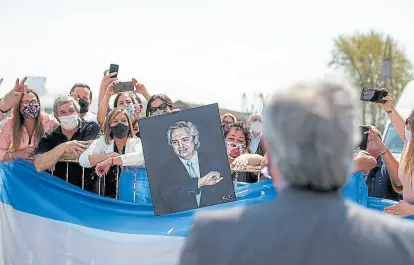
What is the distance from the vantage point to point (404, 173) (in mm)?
4270

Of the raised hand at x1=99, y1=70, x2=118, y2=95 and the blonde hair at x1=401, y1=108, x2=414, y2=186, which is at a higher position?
the raised hand at x1=99, y1=70, x2=118, y2=95

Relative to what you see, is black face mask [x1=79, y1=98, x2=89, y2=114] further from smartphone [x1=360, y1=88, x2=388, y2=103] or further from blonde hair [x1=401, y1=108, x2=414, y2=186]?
blonde hair [x1=401, y1=108, x2=414, y2=186]

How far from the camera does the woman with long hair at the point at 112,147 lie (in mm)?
5117

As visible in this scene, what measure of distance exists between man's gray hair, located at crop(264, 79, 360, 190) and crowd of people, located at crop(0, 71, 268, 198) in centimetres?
314

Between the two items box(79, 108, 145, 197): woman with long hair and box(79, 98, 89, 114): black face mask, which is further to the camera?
box(79, 98, 89, 114): black face mask

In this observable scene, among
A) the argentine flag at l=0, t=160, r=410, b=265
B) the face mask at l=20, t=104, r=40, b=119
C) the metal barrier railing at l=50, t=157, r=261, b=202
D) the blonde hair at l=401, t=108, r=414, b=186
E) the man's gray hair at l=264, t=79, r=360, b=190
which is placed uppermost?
the man's gray hair at l=264, t=79, r=360, b=190

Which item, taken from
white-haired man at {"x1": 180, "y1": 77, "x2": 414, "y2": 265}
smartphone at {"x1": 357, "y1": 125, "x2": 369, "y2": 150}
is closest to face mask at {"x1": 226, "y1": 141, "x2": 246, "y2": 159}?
smartphone at {"x1": 357, "y1": 125, "x2": 369, "y2": 150}

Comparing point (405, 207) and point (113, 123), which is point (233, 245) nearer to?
point (405, 207)

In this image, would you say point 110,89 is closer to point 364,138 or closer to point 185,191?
point 185,191

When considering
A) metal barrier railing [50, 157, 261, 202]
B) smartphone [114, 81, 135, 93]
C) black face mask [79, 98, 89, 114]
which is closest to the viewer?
metal barrier railing [50, 157, 261, 202]

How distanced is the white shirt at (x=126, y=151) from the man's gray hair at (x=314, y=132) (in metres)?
3.39

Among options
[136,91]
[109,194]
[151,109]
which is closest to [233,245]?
[109,194]

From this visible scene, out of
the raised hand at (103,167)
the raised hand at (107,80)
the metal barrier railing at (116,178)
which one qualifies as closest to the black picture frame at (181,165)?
the metal barrier railing at (116,178)

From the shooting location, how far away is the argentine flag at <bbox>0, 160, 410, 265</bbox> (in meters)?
4.71
